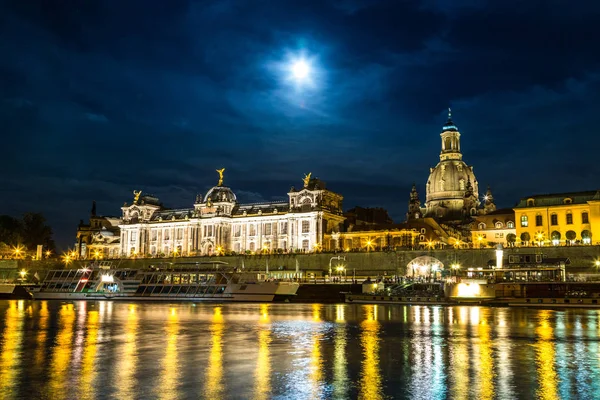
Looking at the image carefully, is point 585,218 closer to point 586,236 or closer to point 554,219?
point 586,236

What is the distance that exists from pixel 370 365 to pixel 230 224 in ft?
370

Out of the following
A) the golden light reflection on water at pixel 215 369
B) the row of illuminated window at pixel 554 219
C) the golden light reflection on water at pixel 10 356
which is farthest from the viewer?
the row of illuminated window at pixel 554 219

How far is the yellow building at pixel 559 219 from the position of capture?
296 ft

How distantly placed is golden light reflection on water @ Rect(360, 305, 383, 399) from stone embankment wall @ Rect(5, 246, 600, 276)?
6008 centimetres

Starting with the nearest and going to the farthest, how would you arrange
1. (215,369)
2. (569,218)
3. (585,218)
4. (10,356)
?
(215,369) < (10,356) < (585,218) < (569,218)

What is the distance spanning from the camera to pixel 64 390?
1625cm

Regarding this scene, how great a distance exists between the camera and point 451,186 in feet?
479

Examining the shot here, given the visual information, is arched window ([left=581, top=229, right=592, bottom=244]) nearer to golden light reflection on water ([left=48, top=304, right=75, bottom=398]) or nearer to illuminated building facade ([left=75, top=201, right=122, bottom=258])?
golden light reflection on water ([left=48, top=304, right=75, bottom=398])

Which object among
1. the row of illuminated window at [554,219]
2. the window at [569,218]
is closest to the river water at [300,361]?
the row of illuminated window at [554,219]

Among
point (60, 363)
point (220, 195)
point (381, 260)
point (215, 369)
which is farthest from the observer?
point (220, 195)

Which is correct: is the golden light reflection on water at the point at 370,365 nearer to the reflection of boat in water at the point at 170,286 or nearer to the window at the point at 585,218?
the reflection of boat in water at the point at 170,286

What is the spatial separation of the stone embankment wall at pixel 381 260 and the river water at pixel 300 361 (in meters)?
53.1

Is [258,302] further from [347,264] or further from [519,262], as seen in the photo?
[347,264]

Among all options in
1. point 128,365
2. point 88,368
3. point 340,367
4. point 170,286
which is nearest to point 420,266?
point 170,286
